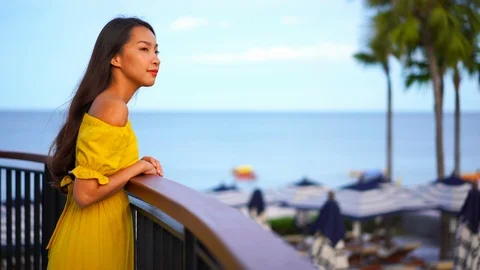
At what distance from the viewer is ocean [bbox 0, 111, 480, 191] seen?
56884mm

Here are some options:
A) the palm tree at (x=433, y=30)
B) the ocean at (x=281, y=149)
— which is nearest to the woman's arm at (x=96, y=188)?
the palm tree at (x=433, y=30)

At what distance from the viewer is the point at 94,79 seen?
8.10 ft

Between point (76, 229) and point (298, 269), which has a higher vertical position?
point (298, 269)

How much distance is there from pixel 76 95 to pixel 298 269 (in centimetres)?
153

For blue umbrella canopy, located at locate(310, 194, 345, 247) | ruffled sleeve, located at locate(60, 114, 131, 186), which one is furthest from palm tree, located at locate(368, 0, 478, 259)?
ruffled sleeve, located at locate(60, 114, 131, 186)

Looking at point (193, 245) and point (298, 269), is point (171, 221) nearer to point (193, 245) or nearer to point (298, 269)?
point (193, 245)

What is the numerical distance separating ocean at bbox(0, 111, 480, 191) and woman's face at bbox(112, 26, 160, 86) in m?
40.6

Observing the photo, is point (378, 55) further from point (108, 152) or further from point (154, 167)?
point (108, 152)

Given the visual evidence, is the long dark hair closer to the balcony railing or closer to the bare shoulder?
the bare shoulder

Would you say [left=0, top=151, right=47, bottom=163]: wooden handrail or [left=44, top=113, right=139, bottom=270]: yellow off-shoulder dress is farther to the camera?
[left=0, top=151, right=47, bottom=163]: wooden handrail

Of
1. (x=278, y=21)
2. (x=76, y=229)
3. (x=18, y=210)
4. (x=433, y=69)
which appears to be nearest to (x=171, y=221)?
(x=76, y=229)

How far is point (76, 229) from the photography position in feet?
7.96

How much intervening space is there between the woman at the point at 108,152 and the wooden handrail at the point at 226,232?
1.09 feet

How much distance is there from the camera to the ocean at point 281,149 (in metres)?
56.9
